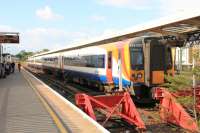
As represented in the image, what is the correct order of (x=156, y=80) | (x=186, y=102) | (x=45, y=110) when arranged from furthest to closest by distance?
(x=156, y=80) < (x=45, y=110) < (x=186, y=102)

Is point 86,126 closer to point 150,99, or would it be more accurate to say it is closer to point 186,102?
point 186,102

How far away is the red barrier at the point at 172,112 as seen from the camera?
43.7 ft

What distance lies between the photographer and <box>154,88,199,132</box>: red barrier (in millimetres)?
13317

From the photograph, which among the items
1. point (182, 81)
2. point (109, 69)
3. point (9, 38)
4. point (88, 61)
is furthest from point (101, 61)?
point (9, 38)

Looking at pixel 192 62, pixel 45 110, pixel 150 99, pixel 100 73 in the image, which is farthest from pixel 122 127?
pixel 100 73

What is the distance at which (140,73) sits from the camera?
2020cm

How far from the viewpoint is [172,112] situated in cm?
1461

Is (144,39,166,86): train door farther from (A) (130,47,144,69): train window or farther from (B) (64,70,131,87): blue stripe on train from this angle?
(B) (64,70,131,87): blue stripe on train

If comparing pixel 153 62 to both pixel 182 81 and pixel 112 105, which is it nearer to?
pixel 112 105

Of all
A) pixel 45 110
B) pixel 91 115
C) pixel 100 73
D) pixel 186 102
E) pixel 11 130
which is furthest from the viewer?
pixel 100 73

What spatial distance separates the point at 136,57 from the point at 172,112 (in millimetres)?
6018

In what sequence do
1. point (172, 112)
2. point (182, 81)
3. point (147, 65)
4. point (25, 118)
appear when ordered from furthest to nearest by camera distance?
point (147, 65)
point (172, 112)
point (25, 118)
point (182, 81)

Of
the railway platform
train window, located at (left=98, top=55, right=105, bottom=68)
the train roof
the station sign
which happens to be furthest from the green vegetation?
the station sign

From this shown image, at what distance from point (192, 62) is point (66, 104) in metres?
6.54
